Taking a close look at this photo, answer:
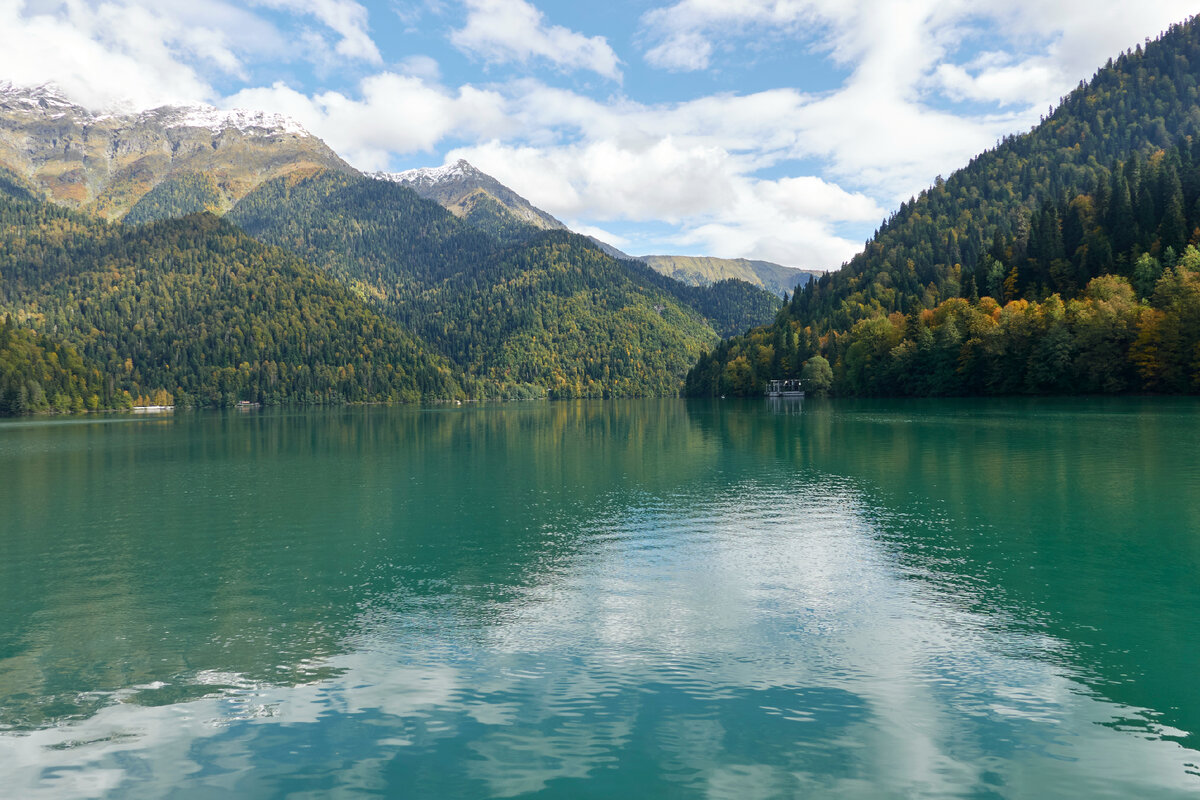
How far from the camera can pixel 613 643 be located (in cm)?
1758

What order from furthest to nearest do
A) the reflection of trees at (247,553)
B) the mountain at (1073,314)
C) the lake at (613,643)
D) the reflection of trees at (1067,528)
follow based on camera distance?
1. the mountain at (1073,314)
2. the reflection of trees at (247,553)
3. the reflection of trees at (1067,528)
4. the lake at (613,643)

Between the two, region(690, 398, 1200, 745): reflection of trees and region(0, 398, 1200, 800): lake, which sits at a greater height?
region(690, 398, 1200, 745): reflection of trees

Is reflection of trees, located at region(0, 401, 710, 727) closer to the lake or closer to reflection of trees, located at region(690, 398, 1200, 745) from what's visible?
the lake

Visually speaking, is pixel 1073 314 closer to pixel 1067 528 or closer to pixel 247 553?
pixel 1067 528

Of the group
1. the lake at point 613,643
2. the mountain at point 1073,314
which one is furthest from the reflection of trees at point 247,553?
the mountain at point 1073,314

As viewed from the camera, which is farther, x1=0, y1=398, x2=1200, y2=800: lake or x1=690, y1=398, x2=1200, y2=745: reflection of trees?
x1=690, y1=398, x2=1200, y2=745: reflection of trees

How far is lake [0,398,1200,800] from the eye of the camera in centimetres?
1195

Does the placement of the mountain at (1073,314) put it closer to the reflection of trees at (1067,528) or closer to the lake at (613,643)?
the reflection of trees at (1067,528)

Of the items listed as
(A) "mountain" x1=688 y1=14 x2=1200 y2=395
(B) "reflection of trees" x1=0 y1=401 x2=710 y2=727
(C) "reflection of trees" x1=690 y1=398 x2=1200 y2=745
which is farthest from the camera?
(A) "mountain" x1=688 y1=14 x2=1200 y2=395

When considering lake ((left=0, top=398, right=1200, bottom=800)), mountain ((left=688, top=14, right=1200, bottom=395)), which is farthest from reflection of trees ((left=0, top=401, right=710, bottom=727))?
mountain ((left=688, top=14, right=1200, bottom=395))

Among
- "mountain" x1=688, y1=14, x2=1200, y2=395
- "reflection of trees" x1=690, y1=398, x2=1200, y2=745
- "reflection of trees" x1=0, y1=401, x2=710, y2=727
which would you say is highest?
"mountain" x1=688, y1=14, x2=1200, y2=395

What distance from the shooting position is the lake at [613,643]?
11945mm

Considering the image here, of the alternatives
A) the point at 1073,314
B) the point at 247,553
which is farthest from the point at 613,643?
the point at 1073,314

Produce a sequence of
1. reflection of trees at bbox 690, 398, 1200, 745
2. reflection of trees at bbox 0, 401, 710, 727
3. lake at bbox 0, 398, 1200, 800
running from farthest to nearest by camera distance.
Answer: reflection of trees at bbox 0, 401, 710, 727, reflection of trees at bbox 690, 398, 1200, 745, lake at bbox 0, 398, 1200, 800
